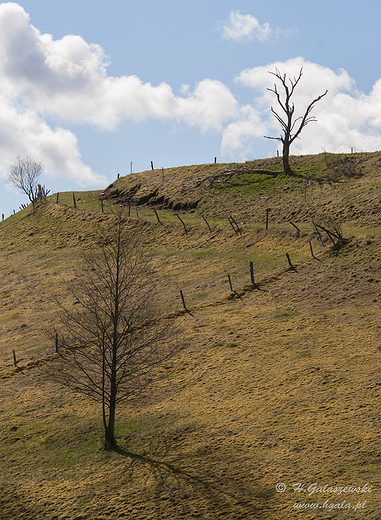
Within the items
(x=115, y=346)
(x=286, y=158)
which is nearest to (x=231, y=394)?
(x=115, y=346)

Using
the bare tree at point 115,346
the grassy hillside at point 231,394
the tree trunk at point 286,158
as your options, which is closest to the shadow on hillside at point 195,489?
the grassy hillside at point 231,394

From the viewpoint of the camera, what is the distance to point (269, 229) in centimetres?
4194

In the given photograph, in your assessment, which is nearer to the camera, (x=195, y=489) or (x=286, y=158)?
(x=195, y=489)

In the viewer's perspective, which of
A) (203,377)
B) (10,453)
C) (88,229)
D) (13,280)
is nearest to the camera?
(10,453)

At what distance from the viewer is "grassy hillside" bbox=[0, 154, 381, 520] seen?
14.8 m

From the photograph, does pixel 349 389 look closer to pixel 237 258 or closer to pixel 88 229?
pixel 237 258

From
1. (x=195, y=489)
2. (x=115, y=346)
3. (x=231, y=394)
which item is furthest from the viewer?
(x=231, y=394)

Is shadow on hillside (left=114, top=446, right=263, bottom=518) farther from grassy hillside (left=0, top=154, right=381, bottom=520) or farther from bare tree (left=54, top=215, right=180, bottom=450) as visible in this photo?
bare tree (left=54, top=215, right=180, bottom=450)

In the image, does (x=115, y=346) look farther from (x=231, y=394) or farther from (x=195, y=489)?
(x=195, y=489)

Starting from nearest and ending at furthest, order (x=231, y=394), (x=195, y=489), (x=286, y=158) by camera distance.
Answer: (x=195, y=489) → (x=231, y=394) → (x=286, y=158)

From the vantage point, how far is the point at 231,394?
2114 cm

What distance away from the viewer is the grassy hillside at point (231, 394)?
14.8 meters

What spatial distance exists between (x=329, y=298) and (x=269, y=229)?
14.5 m

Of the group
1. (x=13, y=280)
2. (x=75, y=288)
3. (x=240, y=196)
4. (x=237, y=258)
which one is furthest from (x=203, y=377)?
(x=240, y=196)
